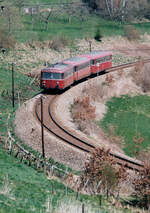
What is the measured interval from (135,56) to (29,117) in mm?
40579

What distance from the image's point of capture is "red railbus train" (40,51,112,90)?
141 feet

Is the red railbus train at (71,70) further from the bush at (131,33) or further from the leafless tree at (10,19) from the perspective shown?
the bush at (131,33)

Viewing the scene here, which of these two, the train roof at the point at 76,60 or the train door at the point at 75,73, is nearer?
the train door at the point at 75,73

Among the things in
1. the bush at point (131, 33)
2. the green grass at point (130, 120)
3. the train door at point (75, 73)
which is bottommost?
the green grass at point (130, 120)

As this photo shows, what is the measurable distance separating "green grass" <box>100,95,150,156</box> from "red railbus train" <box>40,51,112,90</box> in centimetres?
459

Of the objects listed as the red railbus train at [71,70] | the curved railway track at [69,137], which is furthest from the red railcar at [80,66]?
the curved railway track at [69,137]

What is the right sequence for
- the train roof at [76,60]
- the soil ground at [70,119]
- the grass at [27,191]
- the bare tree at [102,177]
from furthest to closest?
the train roof at [76,60] → the soil ground at [70,119] → the bare tree at [102,177] → the grass at [27,191]

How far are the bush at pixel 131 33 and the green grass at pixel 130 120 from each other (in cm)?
2986

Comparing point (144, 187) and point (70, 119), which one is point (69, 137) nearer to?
point (70, 119)

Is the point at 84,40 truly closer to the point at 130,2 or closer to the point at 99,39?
the point at 99,39

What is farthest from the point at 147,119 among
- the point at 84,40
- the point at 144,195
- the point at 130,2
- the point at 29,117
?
the point at 130,2

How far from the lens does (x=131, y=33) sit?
8250cm

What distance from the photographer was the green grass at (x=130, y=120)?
40.0 meters

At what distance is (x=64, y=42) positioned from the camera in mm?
70938
